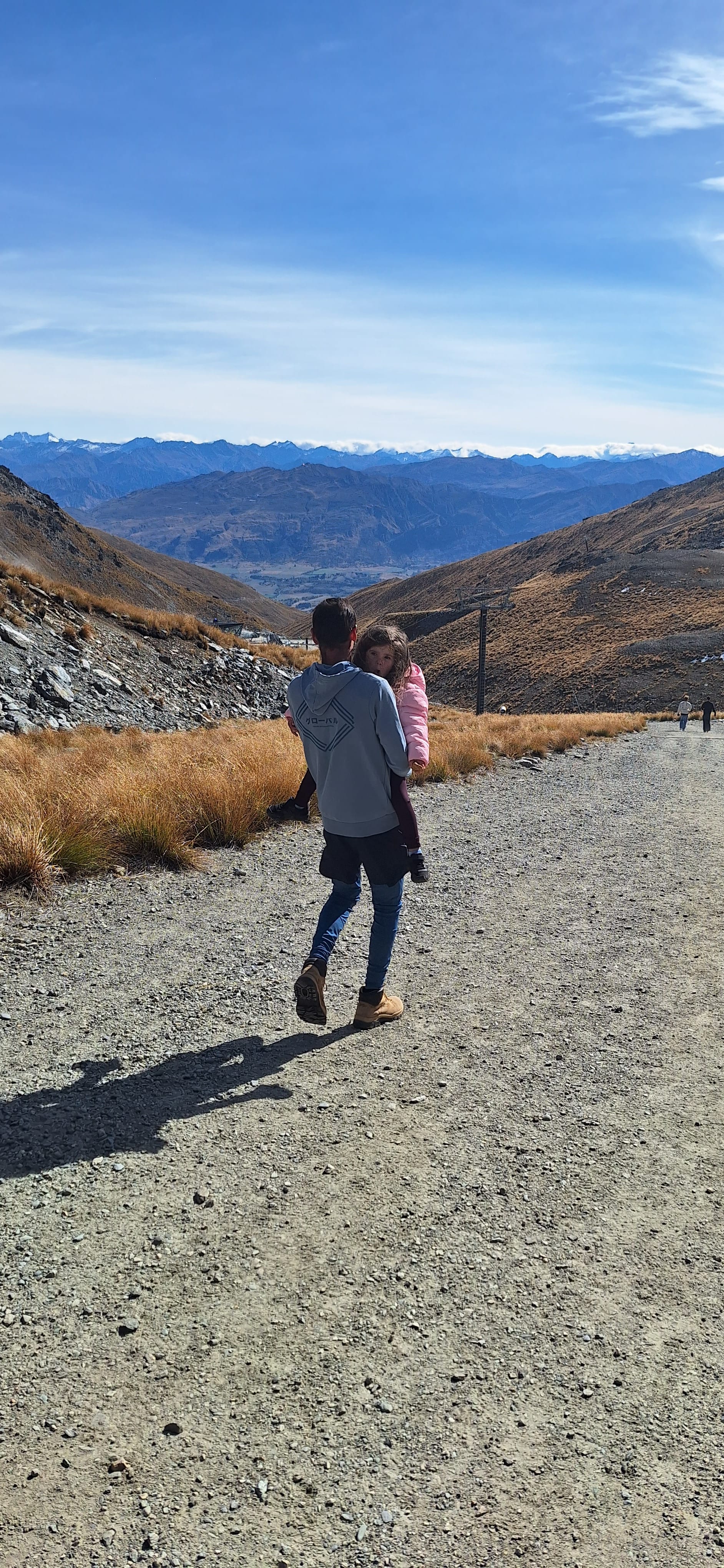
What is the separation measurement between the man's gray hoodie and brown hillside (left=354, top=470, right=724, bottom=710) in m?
60.2

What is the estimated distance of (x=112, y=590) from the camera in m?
94.9

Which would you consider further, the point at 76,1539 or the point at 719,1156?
the point at 719,1156

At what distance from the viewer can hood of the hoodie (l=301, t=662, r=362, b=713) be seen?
4219mm

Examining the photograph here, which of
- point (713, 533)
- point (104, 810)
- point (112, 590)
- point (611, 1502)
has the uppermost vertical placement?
point (713, 533)

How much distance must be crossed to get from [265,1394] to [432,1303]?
603mm

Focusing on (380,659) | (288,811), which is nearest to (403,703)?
(380,659)

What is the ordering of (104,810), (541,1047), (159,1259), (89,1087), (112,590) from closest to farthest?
(159,1259), (89,1087), (541,1047), (104,810), (112,590)

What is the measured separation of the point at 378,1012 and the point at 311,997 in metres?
0.51

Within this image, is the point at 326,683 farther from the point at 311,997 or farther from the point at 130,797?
the point at 130,797

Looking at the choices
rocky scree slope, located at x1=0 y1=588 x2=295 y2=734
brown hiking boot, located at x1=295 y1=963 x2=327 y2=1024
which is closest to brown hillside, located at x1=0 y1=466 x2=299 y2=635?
rocky scree slope, located at x1=0 y1=588 x2=295 y2=734

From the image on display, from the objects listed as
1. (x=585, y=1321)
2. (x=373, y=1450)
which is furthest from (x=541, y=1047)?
(x=373, y=1450)

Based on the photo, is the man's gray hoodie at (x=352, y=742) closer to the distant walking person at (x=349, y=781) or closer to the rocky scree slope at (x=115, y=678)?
the distant walking person at (x=349, y=781)

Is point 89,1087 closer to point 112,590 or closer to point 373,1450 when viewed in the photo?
point 373,1450

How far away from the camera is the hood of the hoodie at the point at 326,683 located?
422 cm
